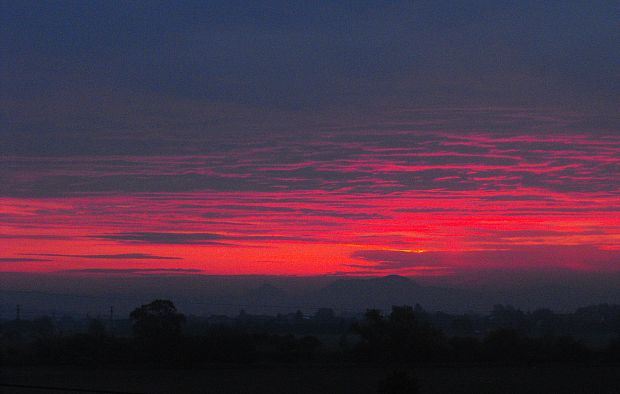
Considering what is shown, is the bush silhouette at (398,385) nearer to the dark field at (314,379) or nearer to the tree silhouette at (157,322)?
the dark field at (314,379)

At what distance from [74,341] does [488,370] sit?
2387 cm

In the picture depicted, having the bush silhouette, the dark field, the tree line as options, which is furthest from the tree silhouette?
the bush silhouette

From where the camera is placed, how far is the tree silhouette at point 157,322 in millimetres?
46156

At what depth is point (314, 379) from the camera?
126ft

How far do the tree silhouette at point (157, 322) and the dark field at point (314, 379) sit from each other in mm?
4367

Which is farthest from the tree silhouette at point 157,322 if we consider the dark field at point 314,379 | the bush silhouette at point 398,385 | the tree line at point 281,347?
the bush silhouette at point 398,385

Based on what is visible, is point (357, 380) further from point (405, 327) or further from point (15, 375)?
point (15, 375)

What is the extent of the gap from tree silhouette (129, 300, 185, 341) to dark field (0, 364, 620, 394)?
4.37 m

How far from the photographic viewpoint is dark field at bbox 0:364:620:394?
111 ft

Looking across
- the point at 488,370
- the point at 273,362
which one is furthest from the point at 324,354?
the point at 488,370

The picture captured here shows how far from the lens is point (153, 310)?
157 feet

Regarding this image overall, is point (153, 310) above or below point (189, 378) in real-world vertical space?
above

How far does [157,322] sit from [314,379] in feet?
41.3

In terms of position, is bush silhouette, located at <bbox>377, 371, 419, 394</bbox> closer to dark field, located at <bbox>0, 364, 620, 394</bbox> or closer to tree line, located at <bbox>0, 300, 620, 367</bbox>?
dark field, located at <bbox>0, 364, 620, 394</bbox>
